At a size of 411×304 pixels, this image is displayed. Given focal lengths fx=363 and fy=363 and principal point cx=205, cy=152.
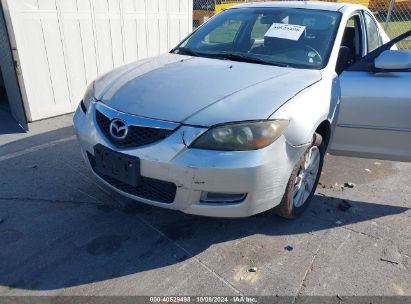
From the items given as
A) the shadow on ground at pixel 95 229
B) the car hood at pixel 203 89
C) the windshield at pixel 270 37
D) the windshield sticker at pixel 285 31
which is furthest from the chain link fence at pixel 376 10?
the shadow on ground at pixel 95 229

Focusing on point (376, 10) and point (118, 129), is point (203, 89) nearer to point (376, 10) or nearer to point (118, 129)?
point (118, 129)

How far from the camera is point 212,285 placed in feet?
7.50

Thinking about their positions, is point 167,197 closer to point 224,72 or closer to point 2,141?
point 224,72

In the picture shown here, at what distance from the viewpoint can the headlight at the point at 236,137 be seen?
2191 mm

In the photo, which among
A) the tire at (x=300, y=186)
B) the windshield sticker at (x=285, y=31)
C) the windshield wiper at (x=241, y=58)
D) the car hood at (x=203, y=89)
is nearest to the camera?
the car hood at (x=203, y=89)

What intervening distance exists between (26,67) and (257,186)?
3.72 meters

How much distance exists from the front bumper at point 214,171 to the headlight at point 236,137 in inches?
1.4

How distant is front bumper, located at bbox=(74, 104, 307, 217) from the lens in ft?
7.09

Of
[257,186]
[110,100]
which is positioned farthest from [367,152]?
[110,100]

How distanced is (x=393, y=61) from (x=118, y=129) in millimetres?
2158

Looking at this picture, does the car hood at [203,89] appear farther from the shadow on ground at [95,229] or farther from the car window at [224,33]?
the shadow on ground at [95,229]

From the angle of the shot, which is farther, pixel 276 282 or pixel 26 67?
pixel 26 67

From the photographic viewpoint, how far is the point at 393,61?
9.28 ft

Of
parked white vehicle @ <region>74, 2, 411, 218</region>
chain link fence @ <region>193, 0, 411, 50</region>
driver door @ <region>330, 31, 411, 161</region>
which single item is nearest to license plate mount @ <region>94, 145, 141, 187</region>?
parked white vehicle @ <region>74, 2, 411, 218</region>
